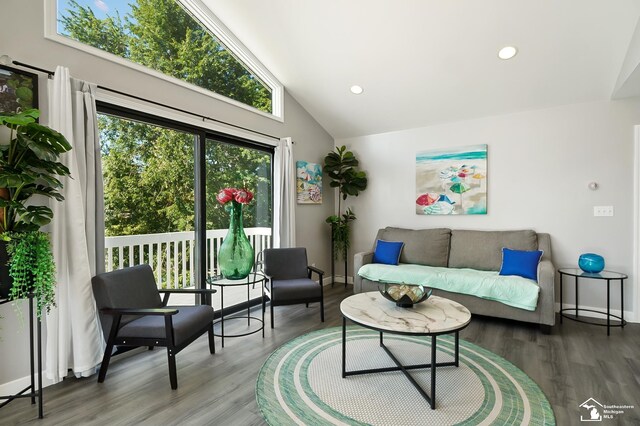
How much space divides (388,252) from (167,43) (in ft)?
11.5

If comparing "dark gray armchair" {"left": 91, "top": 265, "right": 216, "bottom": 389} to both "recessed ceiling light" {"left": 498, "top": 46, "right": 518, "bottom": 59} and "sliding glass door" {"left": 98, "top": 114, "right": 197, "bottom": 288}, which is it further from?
"recessed ceiling light" {"left": 498, "top": 46, "right": 518, "bottom": 59}

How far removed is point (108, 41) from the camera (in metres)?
2.73

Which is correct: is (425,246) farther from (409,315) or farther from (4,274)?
(4,274)

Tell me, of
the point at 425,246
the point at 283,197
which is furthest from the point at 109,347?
the point at 425,246

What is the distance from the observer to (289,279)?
12.5 ft

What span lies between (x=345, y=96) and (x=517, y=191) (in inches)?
99.3

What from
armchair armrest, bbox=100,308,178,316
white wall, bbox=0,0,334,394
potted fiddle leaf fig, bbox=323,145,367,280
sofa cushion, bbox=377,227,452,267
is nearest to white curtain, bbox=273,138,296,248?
white wall, bbox=0,0,334,394

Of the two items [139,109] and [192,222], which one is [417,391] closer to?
[192,222]

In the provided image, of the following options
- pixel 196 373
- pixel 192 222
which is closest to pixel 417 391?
pixel 196 373

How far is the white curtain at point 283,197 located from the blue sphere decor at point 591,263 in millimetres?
3303

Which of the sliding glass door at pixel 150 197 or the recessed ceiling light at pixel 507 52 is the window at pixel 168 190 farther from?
the recessed ceiling light at pixel 507 52

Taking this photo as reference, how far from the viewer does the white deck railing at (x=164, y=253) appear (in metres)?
3.13

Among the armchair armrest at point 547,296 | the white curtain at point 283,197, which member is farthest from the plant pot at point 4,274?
the armchair armrest at point 547,296

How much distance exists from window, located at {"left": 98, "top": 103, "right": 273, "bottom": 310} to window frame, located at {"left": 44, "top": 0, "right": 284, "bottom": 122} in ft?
1.33
